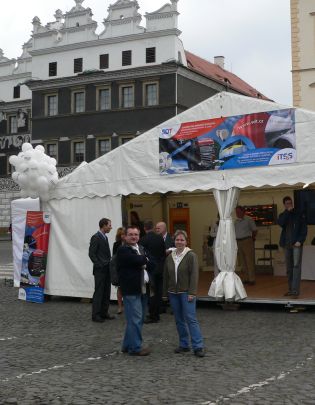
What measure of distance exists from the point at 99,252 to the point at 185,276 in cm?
332

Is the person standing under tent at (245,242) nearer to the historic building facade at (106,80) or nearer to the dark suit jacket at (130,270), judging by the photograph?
the dark suit jacket at (130,270)

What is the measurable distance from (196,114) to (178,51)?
32.3 metres

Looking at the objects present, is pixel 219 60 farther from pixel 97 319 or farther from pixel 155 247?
pixel 97 319

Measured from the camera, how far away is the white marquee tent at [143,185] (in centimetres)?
1092

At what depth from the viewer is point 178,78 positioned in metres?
42.9

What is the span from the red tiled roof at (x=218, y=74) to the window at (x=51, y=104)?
404 inches

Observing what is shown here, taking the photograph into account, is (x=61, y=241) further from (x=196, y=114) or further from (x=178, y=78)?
(x=178, y=78)

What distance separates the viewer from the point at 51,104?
47000 millimetres

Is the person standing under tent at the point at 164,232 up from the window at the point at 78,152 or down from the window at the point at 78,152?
down

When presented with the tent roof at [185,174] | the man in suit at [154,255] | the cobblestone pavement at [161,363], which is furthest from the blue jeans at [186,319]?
the tent roof at [185,174]

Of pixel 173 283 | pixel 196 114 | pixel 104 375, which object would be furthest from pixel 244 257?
pixel 104 375

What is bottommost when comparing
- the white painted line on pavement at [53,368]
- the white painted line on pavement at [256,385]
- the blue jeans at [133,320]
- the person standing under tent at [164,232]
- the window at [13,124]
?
the white painted line on pavement at [53,368]

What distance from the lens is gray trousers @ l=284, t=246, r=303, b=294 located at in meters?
11.6

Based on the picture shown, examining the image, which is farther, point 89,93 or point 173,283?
point 89,93
